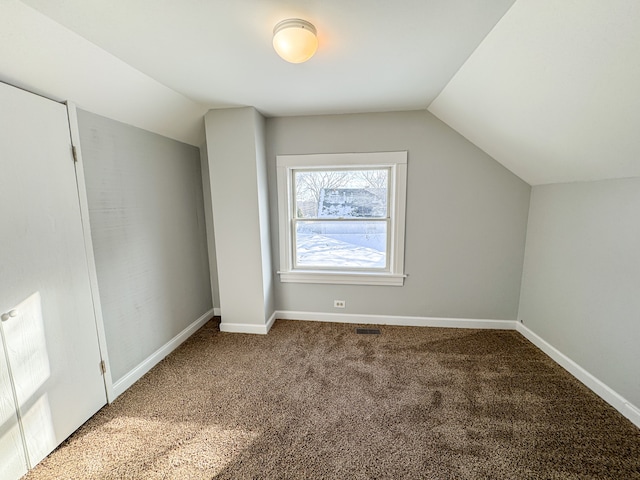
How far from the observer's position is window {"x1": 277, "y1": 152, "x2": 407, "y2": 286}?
2.86 m

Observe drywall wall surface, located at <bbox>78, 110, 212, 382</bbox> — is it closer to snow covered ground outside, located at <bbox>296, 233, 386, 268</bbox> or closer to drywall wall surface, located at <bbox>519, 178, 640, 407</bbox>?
snow covered ground outside, located at <bbox>296, 233, 386, 268</bbox>

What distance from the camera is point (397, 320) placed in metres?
3.01

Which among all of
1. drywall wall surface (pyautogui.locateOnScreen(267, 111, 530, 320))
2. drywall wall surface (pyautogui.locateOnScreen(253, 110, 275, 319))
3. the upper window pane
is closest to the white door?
drywall wall surface (pyautogui.locateOnScreen(253, 110, 275, 319))

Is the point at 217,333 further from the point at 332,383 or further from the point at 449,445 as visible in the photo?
the point at 449,445

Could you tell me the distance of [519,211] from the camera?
2699mm

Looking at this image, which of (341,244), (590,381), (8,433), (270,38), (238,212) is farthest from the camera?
(341,244)

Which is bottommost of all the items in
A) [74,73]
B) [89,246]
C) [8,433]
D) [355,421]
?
[355,421]

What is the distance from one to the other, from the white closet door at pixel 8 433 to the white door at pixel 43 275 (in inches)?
1.1

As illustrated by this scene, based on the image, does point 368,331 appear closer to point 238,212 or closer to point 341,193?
point 341,193

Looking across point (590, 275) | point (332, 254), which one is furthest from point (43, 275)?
point (590, 275)

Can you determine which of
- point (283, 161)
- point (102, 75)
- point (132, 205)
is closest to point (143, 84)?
point (102, 75)

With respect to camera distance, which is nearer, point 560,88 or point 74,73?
point 560,88

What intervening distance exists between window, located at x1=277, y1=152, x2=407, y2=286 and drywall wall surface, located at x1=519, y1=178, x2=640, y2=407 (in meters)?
1.30

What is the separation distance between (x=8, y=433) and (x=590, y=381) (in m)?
3.72
